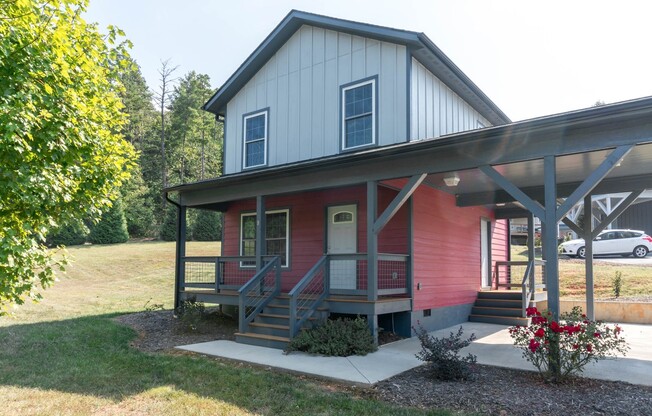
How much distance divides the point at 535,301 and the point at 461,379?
7245 mm

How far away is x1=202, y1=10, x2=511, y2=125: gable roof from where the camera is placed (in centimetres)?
988

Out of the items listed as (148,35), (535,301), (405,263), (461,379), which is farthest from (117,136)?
(535,301)

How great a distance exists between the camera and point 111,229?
31219 millimetres

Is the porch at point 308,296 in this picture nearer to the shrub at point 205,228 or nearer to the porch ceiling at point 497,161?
the porch ceiling at point 497,161

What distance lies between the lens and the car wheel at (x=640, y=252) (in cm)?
2159

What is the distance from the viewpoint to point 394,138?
9859mm

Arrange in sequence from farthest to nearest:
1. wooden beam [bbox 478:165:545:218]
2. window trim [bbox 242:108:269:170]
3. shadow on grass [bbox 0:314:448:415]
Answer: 1. window trim [bbox 242:108:269:170]
2. wooden beam [bbox 478:165:545:218]
3. shadow on grass [bbox 0:314:448:415]

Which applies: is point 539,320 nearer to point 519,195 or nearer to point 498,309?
point 519,195

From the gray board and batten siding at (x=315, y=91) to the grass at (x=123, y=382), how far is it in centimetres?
573

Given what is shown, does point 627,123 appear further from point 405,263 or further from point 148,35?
point 148,35

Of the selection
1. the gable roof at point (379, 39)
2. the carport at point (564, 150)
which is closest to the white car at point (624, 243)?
the gable roof at point (379, 39)

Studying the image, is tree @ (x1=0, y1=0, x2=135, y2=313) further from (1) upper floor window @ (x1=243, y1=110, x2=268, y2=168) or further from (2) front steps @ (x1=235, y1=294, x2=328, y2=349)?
(1) upper floor window @ (x1=243, y1=110, x2=268, y2=168)

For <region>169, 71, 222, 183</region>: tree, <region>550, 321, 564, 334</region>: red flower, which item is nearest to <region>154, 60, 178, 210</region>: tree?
<region>169, 71, 222, 183</region>: tree

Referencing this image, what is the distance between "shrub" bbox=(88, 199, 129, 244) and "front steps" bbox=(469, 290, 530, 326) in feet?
86.3
